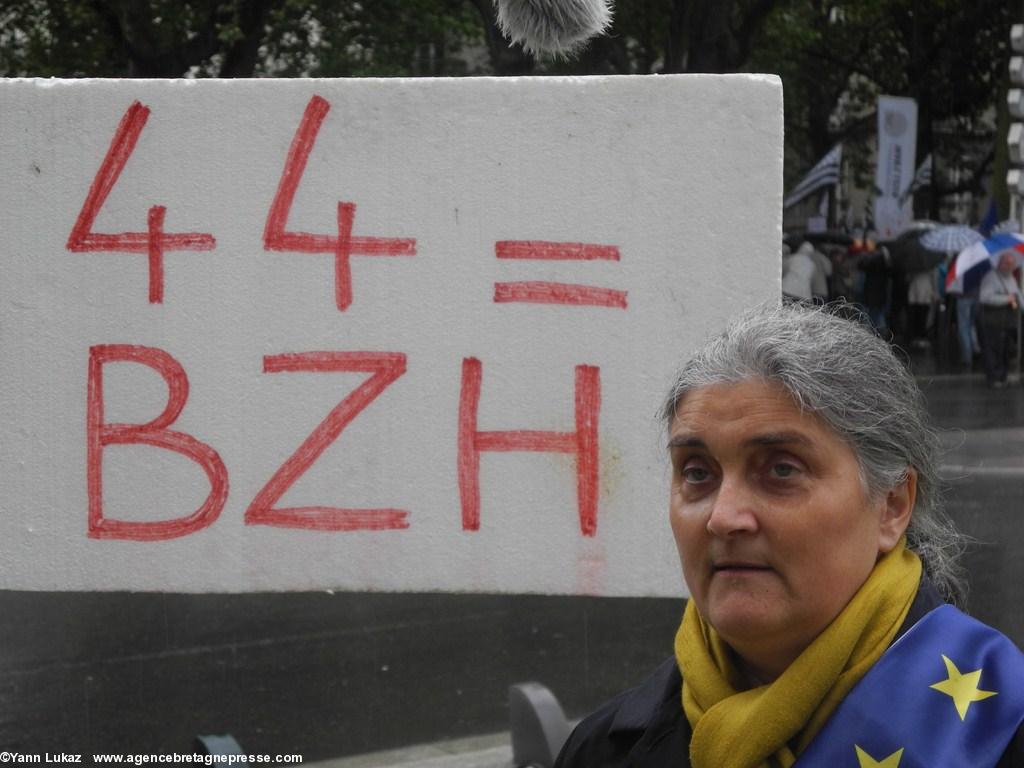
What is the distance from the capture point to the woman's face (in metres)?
1.66

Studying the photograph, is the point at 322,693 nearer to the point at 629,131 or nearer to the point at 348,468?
the point at 348,468

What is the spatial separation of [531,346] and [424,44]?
1836 cm

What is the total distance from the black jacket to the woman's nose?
202mm

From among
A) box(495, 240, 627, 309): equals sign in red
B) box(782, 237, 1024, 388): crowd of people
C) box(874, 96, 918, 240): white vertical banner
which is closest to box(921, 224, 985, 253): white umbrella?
box(782, 237, 1024, 388): crowd of people

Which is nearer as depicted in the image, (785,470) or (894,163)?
(785,470)

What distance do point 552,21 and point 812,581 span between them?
114 cm

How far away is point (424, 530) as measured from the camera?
2.86m

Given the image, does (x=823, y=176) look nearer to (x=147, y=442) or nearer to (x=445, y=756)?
(x=445, y=756)

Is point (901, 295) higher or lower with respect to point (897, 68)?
lower

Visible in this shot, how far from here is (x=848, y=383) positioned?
5.54 ft

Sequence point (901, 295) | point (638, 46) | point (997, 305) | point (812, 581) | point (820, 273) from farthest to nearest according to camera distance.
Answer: point (638, 46) → point (901, 295) → point (820, 273) → point (997, 305) → point (812, 581)

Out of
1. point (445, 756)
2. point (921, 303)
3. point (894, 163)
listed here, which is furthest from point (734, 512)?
point (894, 163)

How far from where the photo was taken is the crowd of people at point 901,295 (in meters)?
19.6

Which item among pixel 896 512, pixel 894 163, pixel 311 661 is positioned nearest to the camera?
pixel 896 512
